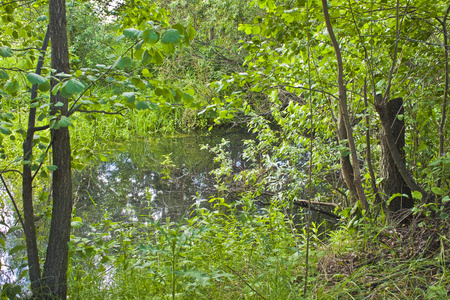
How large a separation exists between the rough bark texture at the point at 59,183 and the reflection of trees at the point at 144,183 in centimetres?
125

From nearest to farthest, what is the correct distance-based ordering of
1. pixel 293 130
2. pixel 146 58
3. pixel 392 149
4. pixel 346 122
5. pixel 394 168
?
pixel 146 58
pixel 346 122
pixel 392 149
pixel 394 168
pixel 293 130

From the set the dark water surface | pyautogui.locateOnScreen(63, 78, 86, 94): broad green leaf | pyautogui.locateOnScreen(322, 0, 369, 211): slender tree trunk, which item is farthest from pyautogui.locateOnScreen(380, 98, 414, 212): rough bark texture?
pyautogui.locateOnScreen(63, 78, 86, 94): broad green leaf

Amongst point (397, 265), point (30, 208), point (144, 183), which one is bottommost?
point (397, 265)

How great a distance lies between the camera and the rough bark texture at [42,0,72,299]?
5.19ft

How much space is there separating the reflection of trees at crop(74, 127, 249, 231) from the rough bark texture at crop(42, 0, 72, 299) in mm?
1254

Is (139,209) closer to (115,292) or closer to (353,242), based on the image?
(115,292)

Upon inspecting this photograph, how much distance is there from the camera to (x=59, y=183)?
5.28 feet

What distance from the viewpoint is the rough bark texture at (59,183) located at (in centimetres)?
158

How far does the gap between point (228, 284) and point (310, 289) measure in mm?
414

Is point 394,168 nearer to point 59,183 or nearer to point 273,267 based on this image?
point 273,267

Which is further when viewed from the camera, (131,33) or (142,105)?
(142,105)

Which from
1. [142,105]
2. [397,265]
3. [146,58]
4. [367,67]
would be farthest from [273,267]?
[367,67]

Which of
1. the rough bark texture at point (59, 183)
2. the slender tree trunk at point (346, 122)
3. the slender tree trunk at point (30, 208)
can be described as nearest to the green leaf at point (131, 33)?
the rough bark texture at point (59, 183)

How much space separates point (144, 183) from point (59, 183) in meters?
3.31
